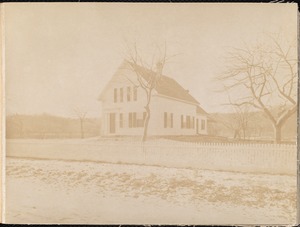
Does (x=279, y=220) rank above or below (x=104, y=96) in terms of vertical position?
below

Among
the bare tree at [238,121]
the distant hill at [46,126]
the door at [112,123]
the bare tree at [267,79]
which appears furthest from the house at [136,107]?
the bare tree at [267,79]

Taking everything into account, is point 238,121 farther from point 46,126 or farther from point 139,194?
point 46,126

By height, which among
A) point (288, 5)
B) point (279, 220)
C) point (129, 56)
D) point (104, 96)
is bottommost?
point (279, 220)

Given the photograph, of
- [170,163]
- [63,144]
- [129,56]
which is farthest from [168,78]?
[63,144]

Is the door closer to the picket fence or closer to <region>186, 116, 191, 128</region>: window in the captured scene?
the picket fence

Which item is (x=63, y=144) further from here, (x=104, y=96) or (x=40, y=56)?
(x=40, y=56)
